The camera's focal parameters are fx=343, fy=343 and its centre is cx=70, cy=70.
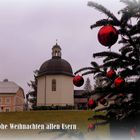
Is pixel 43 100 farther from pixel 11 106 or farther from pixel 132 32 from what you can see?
pixel 132 32

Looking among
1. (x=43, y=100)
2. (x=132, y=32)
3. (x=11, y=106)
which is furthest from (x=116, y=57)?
(x=11, y=106)

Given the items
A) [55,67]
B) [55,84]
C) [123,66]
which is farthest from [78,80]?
[55,67]

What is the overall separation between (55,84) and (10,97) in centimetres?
1292

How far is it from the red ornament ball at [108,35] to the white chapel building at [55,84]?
117 ft

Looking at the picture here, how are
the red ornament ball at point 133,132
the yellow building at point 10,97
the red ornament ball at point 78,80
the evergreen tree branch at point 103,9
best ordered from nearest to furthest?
the red ornament ball at point 133,132 < the evergreen tree branch at point 103,9 < the red ornament ball at point 78,80 < the yellow building at point 10,97

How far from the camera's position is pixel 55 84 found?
128 ft

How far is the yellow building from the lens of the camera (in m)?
49.2

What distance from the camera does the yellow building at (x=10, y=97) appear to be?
49.2 m

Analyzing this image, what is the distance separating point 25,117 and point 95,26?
23.8m

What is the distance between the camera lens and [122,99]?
306 centimetres

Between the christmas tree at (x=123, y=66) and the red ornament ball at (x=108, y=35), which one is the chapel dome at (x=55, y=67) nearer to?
the christmas tree at (x=123, y=66)

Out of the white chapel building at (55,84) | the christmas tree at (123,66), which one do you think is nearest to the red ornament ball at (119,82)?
the christmas tree at (123,66)

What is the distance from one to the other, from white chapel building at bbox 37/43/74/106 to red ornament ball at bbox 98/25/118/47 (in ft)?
117

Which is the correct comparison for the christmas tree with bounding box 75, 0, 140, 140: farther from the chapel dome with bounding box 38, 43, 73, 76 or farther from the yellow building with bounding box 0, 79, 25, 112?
the yellow building with bounding box 0, 79, 25, 112
